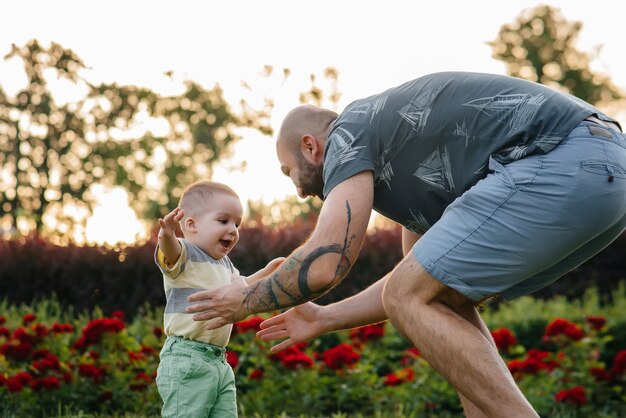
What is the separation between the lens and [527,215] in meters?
3.22


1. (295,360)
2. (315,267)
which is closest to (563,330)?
(295,360)

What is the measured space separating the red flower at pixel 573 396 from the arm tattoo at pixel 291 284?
3333mm

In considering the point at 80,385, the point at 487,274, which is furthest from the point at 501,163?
the point at 80,385

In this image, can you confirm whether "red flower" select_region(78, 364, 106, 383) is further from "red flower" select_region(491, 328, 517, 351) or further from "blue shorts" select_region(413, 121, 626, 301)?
"blue shorts" select_region(413, 121, 626, 301)

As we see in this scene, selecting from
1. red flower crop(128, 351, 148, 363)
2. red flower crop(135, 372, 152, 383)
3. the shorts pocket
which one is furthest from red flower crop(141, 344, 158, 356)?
the shorts pocket

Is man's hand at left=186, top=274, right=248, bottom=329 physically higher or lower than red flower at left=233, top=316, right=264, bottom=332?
higher

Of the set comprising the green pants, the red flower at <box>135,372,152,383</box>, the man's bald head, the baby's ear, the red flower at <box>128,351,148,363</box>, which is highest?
the man's bald head

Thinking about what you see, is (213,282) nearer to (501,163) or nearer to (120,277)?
(501,163)

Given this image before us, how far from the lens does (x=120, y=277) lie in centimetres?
927

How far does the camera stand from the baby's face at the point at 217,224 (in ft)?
13.1

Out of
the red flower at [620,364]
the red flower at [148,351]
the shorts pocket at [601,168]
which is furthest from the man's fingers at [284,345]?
the red flower at [620,364]

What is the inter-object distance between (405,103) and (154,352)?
368cm

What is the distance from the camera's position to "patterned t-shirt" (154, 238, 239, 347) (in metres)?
3.88

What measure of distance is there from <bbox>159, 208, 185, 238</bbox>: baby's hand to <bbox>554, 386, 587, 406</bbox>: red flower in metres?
3.55
